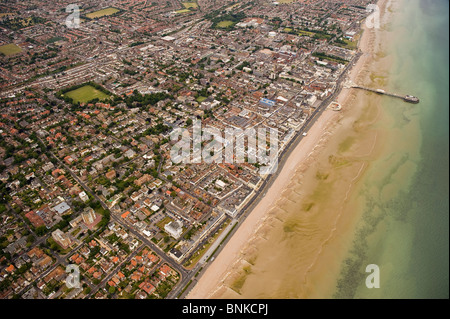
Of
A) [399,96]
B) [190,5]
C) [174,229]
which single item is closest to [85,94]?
[174,229]

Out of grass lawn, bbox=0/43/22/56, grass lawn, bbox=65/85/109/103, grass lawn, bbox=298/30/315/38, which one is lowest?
grass lawn, bbox=65/85/109/103

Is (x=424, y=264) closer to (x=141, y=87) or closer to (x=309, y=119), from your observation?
(x=309, y=119)

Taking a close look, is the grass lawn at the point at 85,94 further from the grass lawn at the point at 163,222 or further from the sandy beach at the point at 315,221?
the sandy beach at the point at 315,221

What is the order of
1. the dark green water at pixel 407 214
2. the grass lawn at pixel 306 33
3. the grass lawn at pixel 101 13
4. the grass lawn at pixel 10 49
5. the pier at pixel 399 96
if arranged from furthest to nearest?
1. the grass lawn at pixel 101 13
2. the grass lawn at pixel 306 33
3. the grass lawn at pixel 10 49
4. the pier at pixel 399 96
5. the dark green water at pixel 407 214

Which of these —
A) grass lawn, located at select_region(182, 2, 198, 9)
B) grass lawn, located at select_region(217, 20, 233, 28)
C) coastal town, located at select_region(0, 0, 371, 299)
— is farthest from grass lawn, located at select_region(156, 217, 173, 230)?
grass lawn, located at select_region(182, 2, 198, 9)

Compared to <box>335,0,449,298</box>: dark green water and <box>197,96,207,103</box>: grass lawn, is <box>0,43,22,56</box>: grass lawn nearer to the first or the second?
<box>197,96,207,103</box>: grass lawn

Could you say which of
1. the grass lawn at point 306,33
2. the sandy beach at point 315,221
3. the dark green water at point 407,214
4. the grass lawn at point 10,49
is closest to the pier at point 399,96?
the dark green water at point 407,214

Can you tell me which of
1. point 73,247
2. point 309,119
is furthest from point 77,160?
point 309,119
